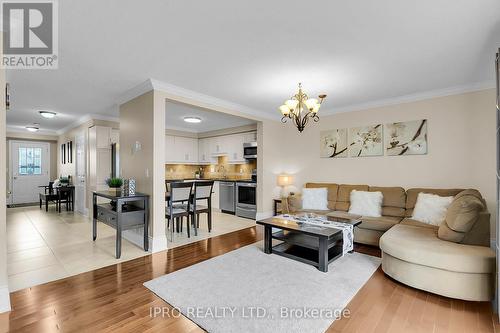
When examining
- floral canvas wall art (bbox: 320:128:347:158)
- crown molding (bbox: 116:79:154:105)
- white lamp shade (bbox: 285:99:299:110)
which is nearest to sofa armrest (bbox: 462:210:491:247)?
white lamp shade (bbox: 285:99:299:110)

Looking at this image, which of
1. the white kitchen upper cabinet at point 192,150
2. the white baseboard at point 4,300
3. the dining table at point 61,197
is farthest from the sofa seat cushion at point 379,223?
the dining table at point 61,197

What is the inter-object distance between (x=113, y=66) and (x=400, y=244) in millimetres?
4047

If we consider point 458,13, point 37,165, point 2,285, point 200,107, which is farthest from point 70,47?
point 37,165

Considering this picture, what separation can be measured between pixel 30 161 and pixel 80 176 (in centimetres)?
352

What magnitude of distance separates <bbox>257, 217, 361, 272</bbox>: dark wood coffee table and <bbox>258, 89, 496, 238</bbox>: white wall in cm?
172

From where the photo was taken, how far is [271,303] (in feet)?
7.04

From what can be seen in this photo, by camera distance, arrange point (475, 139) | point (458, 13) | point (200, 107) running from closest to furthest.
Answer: point (458, 13), point (475, 139), point (200, 107)

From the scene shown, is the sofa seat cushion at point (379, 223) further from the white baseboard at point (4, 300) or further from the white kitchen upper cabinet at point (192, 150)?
the white kitchen upper cabinet at point (192, 150)

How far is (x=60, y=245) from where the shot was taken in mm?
3732

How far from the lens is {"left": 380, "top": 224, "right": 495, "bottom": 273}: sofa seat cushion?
217 centimetres

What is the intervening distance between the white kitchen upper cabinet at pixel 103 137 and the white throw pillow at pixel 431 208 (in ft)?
21.5

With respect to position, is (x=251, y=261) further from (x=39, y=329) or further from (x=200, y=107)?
(x=200, y=107)

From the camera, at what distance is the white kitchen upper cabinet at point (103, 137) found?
18.4ft

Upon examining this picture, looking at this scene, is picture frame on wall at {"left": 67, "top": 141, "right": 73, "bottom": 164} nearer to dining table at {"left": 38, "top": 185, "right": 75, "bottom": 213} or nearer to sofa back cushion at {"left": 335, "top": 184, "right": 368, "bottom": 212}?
dining table at {"left": 38, "top": 185, "right": 75, "bottom": 213}
